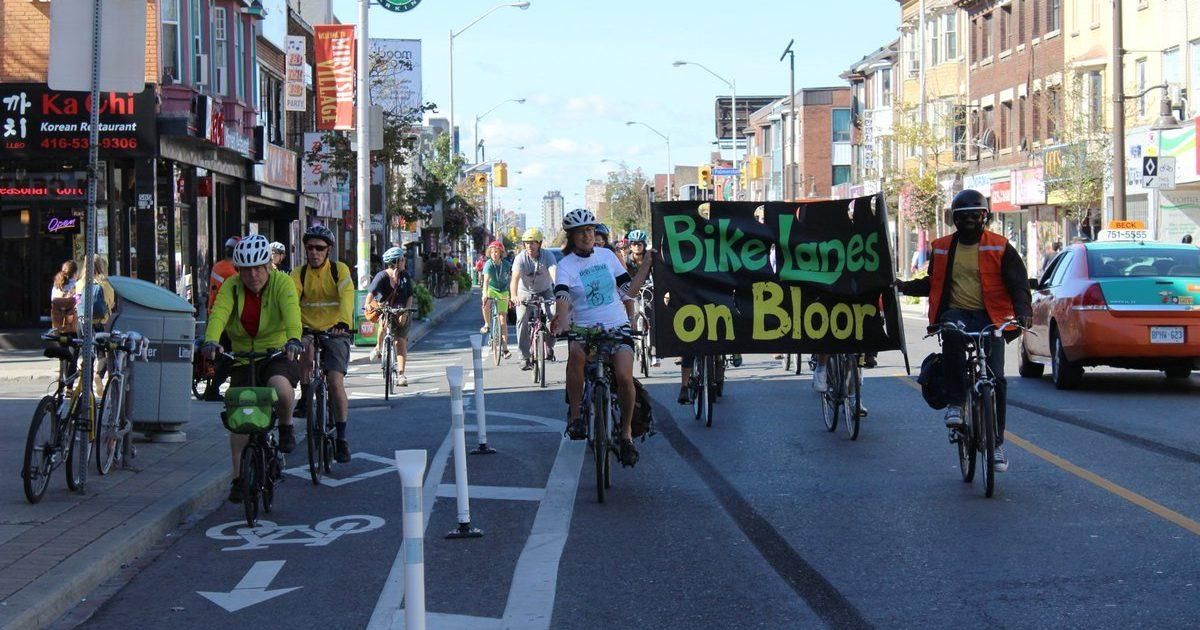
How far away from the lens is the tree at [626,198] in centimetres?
12788

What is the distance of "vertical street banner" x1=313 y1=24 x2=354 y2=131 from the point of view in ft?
105

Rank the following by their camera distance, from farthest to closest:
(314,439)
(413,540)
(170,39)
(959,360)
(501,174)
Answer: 1. (501,174)
2. (170,39)
3. (314,439)
4. (959,360)
5. (413,540)

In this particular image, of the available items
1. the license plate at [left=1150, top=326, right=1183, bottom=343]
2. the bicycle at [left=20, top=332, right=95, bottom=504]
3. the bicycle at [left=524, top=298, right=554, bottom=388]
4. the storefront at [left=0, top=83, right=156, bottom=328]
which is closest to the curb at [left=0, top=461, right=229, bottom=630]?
the bicycle at [left=20, top=332, right=95, bottom=504]

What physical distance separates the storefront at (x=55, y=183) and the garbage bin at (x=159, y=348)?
14.6 metres

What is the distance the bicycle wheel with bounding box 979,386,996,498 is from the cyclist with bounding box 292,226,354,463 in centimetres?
473

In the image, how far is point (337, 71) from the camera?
107ft

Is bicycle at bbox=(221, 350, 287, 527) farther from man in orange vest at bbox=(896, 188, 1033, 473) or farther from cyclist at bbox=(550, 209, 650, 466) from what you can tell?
man in orange vest at bbox=(896, 188, 1033, 473)

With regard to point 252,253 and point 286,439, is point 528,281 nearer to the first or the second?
point 286,439

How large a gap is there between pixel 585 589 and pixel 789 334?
5257 millimetres

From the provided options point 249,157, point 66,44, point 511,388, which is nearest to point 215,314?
point 66,44

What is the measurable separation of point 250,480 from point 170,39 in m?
21.0

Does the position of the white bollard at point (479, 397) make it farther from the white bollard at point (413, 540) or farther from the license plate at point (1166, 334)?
the license plate at point (1166, 334)

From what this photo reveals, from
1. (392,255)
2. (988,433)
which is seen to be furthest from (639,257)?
(988,433)

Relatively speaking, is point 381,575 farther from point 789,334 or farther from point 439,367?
point 439,367
